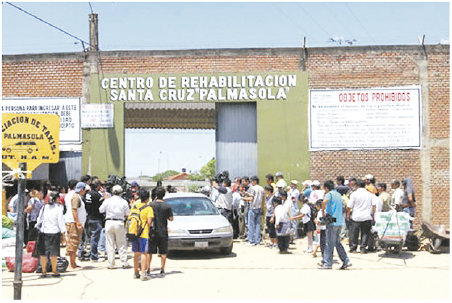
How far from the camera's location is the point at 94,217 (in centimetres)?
1219

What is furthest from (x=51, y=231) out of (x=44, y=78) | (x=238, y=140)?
(x=44, y=78)

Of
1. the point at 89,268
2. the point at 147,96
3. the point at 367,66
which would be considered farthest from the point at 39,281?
the point at 367,66

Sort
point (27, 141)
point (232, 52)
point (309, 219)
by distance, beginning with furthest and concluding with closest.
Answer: point (232, 52) → point (309, 219) → point (27, 141)

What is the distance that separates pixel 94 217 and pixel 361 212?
5.98 m

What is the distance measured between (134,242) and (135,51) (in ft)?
31.8

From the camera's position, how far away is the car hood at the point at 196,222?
40.7ft

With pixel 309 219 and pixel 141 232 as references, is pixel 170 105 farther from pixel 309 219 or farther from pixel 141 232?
pixel 141 232

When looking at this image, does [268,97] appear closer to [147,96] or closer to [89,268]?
[147,96]

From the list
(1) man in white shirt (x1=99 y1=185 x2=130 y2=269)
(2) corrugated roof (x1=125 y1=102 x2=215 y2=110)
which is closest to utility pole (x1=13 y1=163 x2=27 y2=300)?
(1) man in white shirt (x1=99 y1=185 x2=130 y2=269)

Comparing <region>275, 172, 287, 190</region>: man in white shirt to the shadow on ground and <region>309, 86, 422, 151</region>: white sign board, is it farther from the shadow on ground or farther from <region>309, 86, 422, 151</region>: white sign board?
<region>309, 86, 422, 151</region>: white sign board

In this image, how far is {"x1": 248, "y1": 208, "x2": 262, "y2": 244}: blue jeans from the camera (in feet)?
47.6

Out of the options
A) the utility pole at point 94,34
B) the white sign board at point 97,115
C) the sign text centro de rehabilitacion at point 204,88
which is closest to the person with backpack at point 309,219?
the sign text centro de rehabilitacion at point 204,88

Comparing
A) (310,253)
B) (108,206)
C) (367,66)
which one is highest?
(367,66)

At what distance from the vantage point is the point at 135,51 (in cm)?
1836
